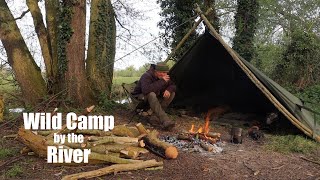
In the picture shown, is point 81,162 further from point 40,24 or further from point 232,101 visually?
point 232,101

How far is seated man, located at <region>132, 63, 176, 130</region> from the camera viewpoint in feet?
20.2

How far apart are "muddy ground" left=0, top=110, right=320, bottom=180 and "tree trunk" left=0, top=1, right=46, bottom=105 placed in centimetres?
210

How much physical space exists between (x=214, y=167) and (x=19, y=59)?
483 centimetres

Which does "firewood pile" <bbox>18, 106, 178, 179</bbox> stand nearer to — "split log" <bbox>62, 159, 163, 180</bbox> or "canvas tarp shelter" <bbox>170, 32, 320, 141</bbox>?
"split log" <bbox>62, 159, 163, 180</bbox>

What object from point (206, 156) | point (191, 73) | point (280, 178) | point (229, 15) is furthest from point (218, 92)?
point (229, 15)

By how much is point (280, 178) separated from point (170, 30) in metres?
9.75

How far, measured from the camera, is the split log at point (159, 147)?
4.46 meters

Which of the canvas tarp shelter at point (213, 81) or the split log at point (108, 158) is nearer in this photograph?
the split log at point (108, 158)

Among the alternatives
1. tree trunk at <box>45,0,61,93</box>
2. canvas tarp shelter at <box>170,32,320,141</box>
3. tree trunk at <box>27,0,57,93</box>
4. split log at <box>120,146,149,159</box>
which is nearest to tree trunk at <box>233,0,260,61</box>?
canvas tarp shelter at <box>170,32,320,141</box>

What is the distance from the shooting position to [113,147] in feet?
14.3

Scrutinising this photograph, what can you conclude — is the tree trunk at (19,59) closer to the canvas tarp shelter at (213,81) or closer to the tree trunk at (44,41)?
the tree trunk at (44,41)

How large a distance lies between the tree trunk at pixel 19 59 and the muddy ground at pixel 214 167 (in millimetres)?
2097

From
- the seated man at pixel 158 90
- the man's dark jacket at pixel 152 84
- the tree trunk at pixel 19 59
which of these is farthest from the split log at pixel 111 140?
the tree trunk at pixel 19 59

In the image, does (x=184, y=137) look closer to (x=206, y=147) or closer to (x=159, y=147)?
(x=206, y=147)
